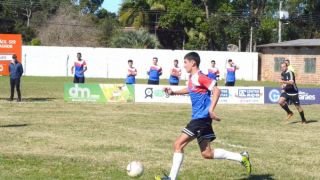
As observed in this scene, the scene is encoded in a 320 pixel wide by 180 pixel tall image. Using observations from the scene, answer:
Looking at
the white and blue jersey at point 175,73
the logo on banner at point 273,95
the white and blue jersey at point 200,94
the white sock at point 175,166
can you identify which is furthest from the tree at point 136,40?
the white sock at point 175,166

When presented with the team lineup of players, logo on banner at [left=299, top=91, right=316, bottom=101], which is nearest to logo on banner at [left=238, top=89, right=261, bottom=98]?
the team lineup of players

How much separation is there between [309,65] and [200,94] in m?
40.6

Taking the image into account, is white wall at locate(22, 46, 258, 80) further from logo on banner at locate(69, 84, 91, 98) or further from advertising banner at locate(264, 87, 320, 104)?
logo on banner at locate(69, 84, 91, 98)

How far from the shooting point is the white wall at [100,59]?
48719 mm

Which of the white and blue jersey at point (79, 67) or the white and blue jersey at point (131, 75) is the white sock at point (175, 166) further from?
the white and blue jersey at point (131, 75)

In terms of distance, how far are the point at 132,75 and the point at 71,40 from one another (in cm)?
4360

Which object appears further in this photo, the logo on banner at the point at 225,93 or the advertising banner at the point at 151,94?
the logo on banner at the point at 225,93

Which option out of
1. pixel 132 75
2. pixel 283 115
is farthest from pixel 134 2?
pixel 283 115

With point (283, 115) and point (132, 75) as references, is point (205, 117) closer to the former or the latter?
point (283, 115)

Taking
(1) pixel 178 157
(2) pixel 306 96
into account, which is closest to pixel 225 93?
(2) pixel 306 96

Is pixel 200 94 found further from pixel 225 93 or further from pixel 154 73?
pixel 154 73

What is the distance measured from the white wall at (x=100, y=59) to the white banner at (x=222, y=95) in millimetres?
22650

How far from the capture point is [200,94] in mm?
8711

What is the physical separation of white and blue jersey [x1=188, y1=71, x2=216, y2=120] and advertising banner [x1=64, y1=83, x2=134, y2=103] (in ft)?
52.4
